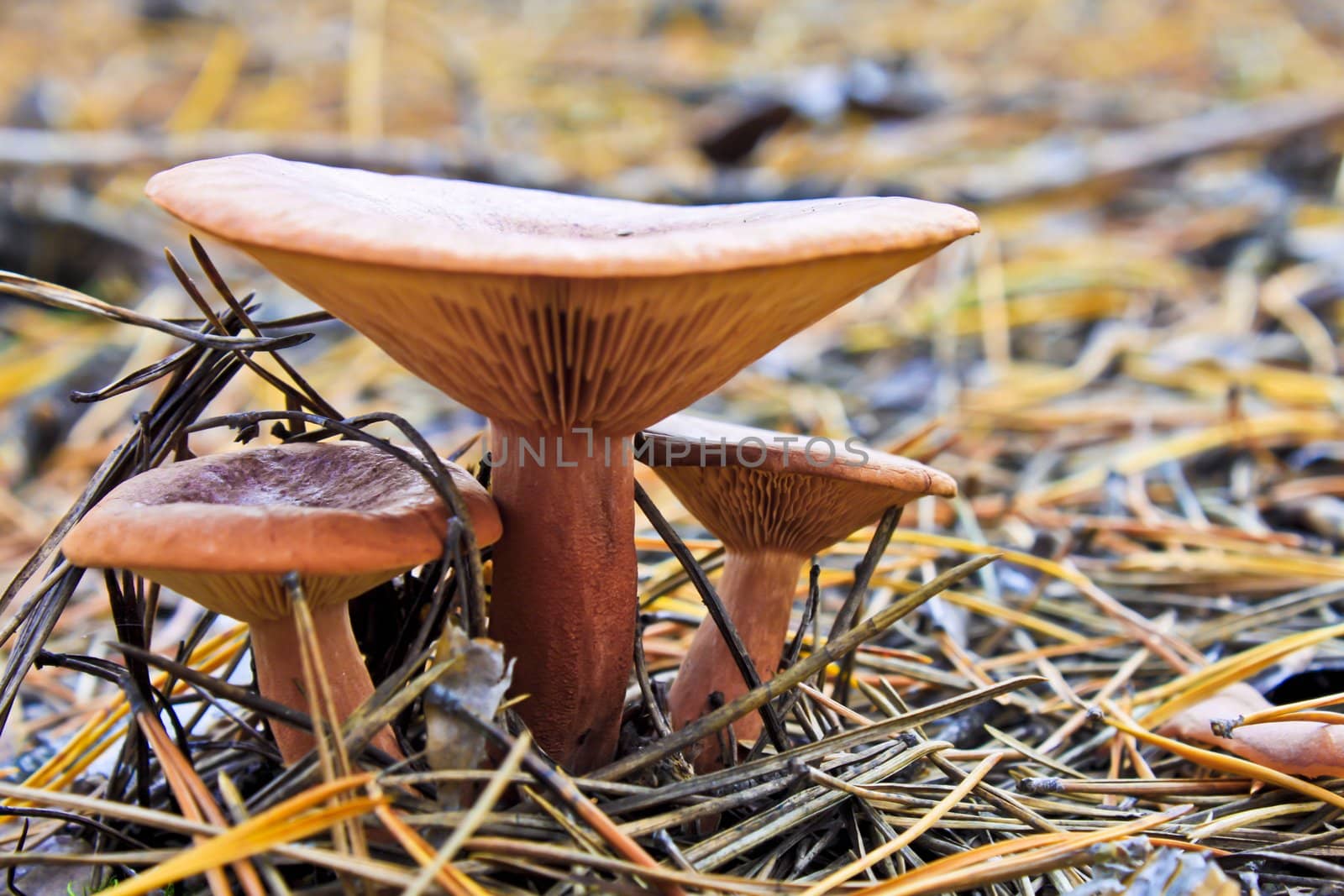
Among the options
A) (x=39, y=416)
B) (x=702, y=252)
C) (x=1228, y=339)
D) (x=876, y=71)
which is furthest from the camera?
(x=876, y=71)

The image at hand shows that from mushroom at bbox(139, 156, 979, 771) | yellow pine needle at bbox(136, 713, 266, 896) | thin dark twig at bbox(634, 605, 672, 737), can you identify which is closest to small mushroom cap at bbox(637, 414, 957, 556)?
mushroom at bbox(139, 156, 979, 771)

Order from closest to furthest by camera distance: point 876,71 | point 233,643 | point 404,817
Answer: point 404,817 → point 233,643 → point 876,71

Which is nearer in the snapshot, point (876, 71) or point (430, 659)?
point (430, 659)

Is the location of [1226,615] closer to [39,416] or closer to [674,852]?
[674,852]

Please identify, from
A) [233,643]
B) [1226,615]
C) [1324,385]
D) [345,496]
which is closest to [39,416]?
[233,643]

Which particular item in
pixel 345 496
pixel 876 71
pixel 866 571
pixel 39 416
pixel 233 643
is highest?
pixel 876 71

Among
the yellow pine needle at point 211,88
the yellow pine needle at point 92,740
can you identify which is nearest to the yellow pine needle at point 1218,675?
the yellow pine needle at point 92,740

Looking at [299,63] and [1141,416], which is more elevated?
[299,63]
